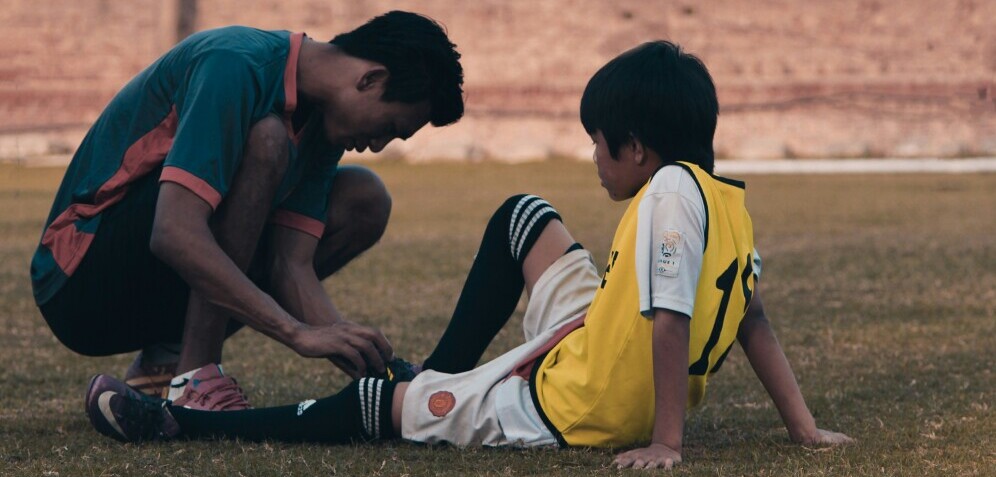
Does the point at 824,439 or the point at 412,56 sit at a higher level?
the point at 412,56

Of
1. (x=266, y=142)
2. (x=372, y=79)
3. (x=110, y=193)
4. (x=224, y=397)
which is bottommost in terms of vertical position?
(x=224, y=397)

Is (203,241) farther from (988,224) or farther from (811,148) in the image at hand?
(811,148)

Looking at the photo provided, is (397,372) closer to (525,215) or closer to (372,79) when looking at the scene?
(525,215)

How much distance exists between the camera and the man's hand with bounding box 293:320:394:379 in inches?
97.2

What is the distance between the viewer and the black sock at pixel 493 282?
8.17 ft

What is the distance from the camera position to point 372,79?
8.65 ft

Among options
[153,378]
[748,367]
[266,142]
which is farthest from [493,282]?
[748,367]

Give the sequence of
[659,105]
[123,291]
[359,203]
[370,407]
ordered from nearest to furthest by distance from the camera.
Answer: [659,105] < [370,407] < [123,291] < [359,203]

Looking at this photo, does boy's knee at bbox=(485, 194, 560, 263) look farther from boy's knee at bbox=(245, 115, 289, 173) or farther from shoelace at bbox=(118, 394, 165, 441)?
shoelace at bbox=(118, 394, 165, 441)

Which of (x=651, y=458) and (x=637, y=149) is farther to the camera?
(x=637, y=149)

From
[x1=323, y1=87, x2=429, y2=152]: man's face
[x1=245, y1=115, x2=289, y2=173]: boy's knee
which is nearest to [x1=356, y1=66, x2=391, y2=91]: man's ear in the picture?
[x1=323, y1=87, x2=429, y2=152]: man's face

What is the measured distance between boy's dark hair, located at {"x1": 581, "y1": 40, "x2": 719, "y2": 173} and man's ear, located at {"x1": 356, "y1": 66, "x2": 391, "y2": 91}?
46cm

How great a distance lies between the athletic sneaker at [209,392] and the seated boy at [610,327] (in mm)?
98

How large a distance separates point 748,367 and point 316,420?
1506mm
